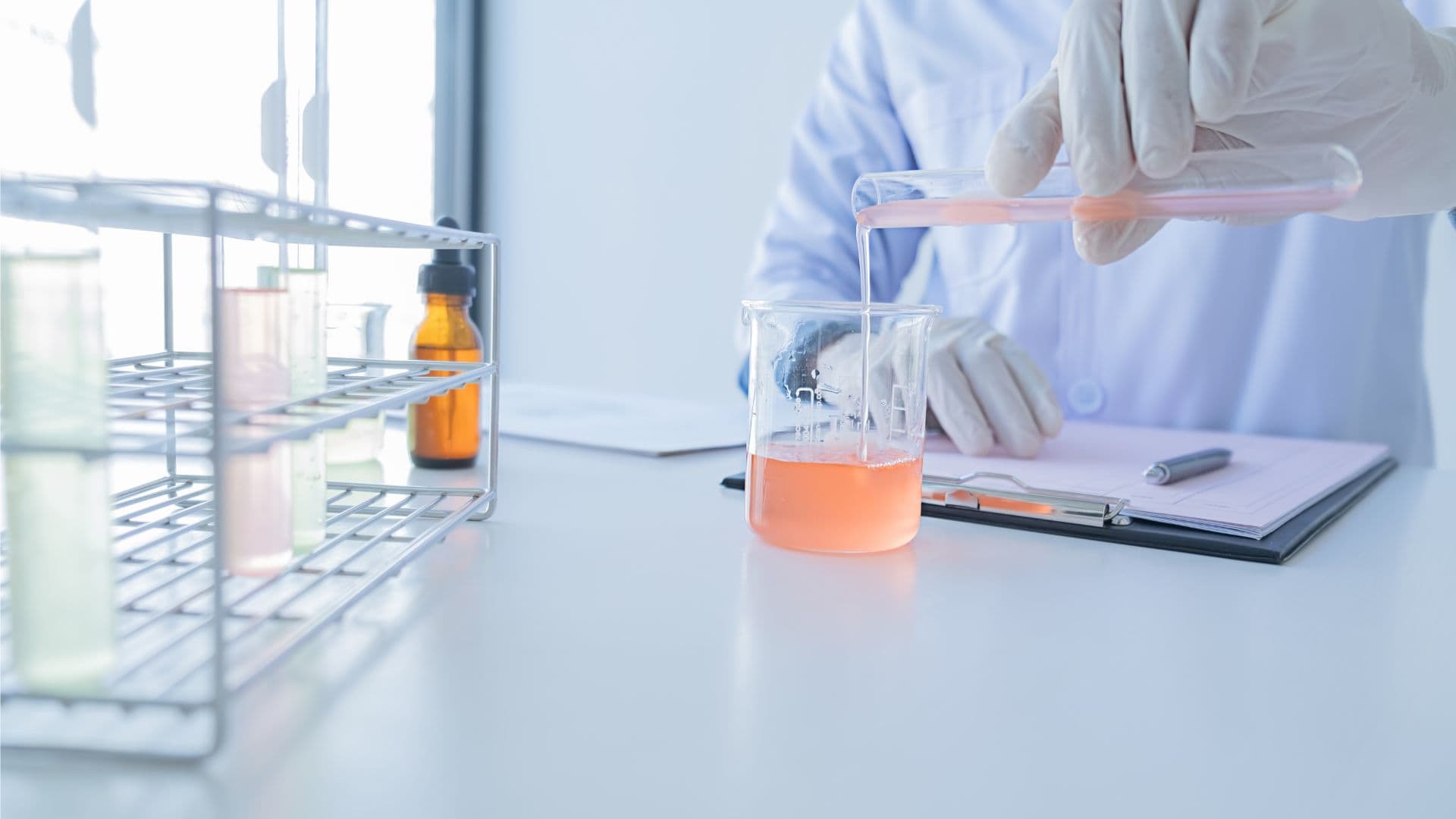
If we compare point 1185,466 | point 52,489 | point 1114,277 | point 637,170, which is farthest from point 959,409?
point 637,170

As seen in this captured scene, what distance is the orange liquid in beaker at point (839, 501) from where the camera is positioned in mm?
759

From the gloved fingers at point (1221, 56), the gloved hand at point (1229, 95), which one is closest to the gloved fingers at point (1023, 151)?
the gloved hand at point (1229, 95)

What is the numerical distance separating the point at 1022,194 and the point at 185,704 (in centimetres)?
67

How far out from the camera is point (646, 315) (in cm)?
330

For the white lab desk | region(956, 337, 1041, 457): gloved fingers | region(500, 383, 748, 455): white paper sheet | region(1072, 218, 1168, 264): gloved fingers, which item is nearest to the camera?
the white lab desk

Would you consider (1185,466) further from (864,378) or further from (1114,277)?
(1114,277)

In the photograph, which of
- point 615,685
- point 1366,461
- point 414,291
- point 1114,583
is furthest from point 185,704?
point 1366,461

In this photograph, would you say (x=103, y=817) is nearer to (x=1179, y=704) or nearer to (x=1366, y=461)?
(x=1179, y=704)

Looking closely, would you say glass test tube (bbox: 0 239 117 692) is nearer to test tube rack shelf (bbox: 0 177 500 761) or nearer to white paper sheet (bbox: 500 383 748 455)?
test tube rack shelf (bbox: 0 177 500 761)

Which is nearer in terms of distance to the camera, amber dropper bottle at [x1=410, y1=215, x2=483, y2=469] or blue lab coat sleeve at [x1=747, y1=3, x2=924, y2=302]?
amber dropper bottle at [x1=410, y1=215, x2=483, y2=469]

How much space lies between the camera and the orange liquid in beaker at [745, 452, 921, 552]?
76 cm

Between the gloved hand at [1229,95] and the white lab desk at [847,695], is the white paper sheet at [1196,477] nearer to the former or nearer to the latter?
the white lab desk at [847,695]

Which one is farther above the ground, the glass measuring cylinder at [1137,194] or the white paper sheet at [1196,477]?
the glass measuring cylinder at [1137,194]

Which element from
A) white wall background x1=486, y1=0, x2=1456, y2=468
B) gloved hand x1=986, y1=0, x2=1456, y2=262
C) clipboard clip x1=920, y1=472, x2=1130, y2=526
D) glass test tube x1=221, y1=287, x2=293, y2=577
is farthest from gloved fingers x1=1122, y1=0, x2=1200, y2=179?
white wall background x1=486, y1=0, x2=1456, y2=468
